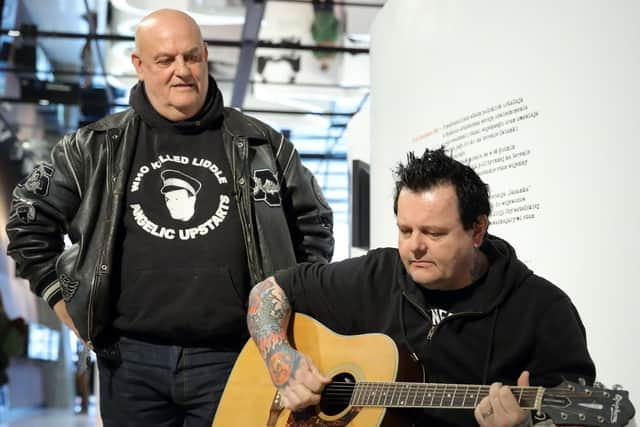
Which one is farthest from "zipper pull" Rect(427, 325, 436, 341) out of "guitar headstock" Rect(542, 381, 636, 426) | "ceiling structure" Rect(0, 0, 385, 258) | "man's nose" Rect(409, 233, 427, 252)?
"ceiling structure" Rect(0, 0, 385, 258)

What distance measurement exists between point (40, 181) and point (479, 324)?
1.66m

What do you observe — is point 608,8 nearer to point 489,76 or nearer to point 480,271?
point 489,76

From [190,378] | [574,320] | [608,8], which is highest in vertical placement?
[608,8]

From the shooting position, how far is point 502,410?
7.93ft

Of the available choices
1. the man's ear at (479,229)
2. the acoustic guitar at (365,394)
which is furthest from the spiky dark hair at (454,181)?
the acoustic guitar at (365,394)

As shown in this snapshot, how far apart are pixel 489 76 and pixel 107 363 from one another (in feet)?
6.81

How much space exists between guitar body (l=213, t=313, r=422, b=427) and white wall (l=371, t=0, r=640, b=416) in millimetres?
920

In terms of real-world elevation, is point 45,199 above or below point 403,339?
above

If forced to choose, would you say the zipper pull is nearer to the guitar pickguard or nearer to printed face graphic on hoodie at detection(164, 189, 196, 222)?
the guitar pickguard

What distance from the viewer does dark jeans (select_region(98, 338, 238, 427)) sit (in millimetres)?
3006

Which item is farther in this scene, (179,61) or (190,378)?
(179,61)

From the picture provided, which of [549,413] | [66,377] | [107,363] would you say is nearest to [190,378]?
[107,363]

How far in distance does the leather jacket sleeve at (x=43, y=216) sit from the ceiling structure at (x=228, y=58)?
223 inches

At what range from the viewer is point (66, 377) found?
575 inches
